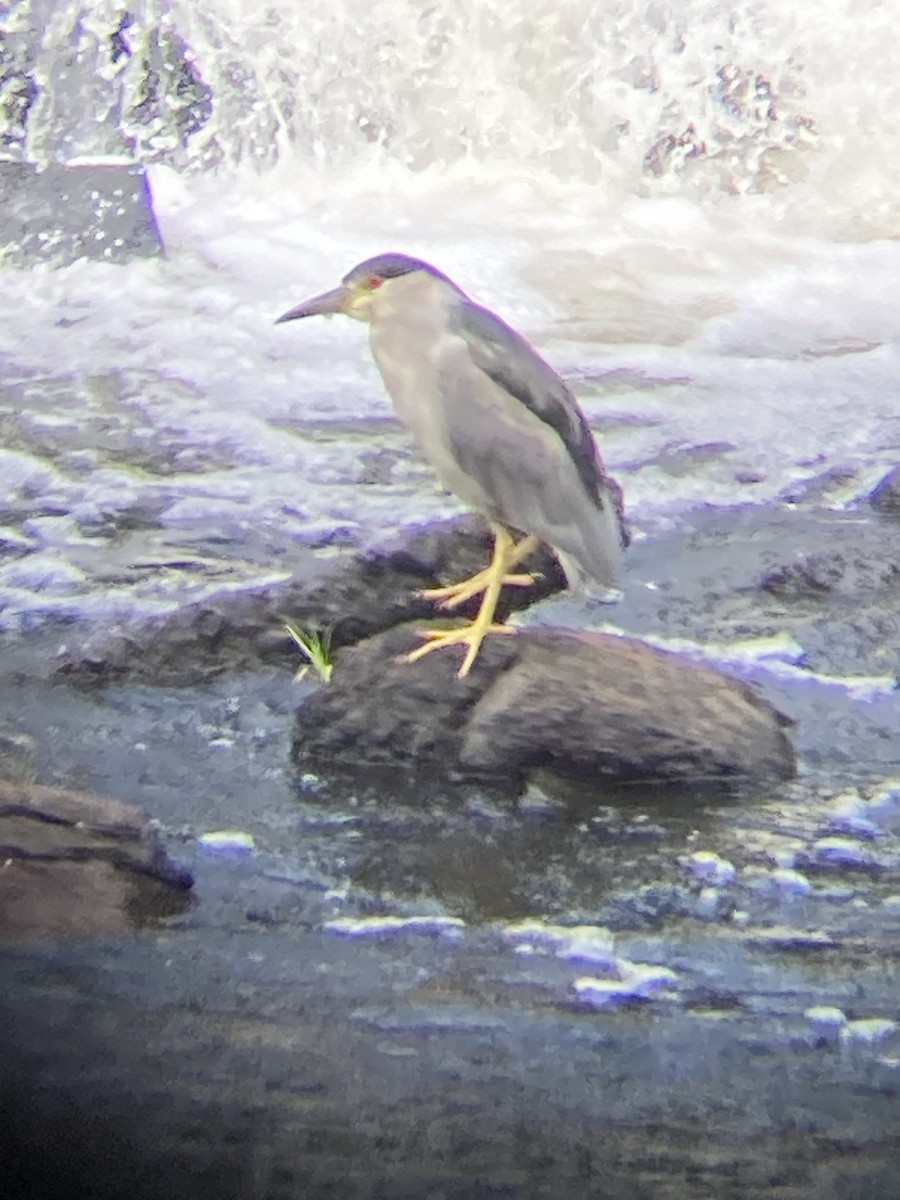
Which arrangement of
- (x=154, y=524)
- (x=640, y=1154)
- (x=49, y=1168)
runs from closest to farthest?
(x=640, y=1154) → (x=49, y=1168) → (x=154, y=524)

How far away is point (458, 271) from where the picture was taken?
141 centimetres

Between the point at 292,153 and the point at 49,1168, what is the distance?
0.99 meters

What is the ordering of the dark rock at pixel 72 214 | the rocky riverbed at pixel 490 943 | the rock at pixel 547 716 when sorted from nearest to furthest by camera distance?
the rocky riverbed at pixel 490 943
the rock at pixel 547 716
the dark rock at pixel 72 214

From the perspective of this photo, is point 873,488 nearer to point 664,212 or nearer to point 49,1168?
point 664,212

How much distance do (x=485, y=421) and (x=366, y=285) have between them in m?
0.17

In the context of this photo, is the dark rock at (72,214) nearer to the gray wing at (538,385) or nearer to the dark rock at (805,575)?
the gray wing at (538,385)

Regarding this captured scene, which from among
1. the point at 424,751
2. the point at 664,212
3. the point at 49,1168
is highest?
the point at 664,212

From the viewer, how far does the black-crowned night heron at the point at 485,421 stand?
140 cm

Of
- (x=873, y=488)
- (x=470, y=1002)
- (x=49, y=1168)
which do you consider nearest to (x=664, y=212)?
(x=873, y=488)

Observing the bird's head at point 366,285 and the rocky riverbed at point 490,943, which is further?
the bird's head at point 366,285

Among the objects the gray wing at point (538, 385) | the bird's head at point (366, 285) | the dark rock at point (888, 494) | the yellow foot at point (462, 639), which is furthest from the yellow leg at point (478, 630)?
the dark rock at point (888, 494)

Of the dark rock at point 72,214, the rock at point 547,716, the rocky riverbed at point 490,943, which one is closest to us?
the rocky riverbed at point 490,943

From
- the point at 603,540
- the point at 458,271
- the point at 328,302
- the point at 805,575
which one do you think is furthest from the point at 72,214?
the point at 805,575

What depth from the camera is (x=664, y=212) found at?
1.44 meters
